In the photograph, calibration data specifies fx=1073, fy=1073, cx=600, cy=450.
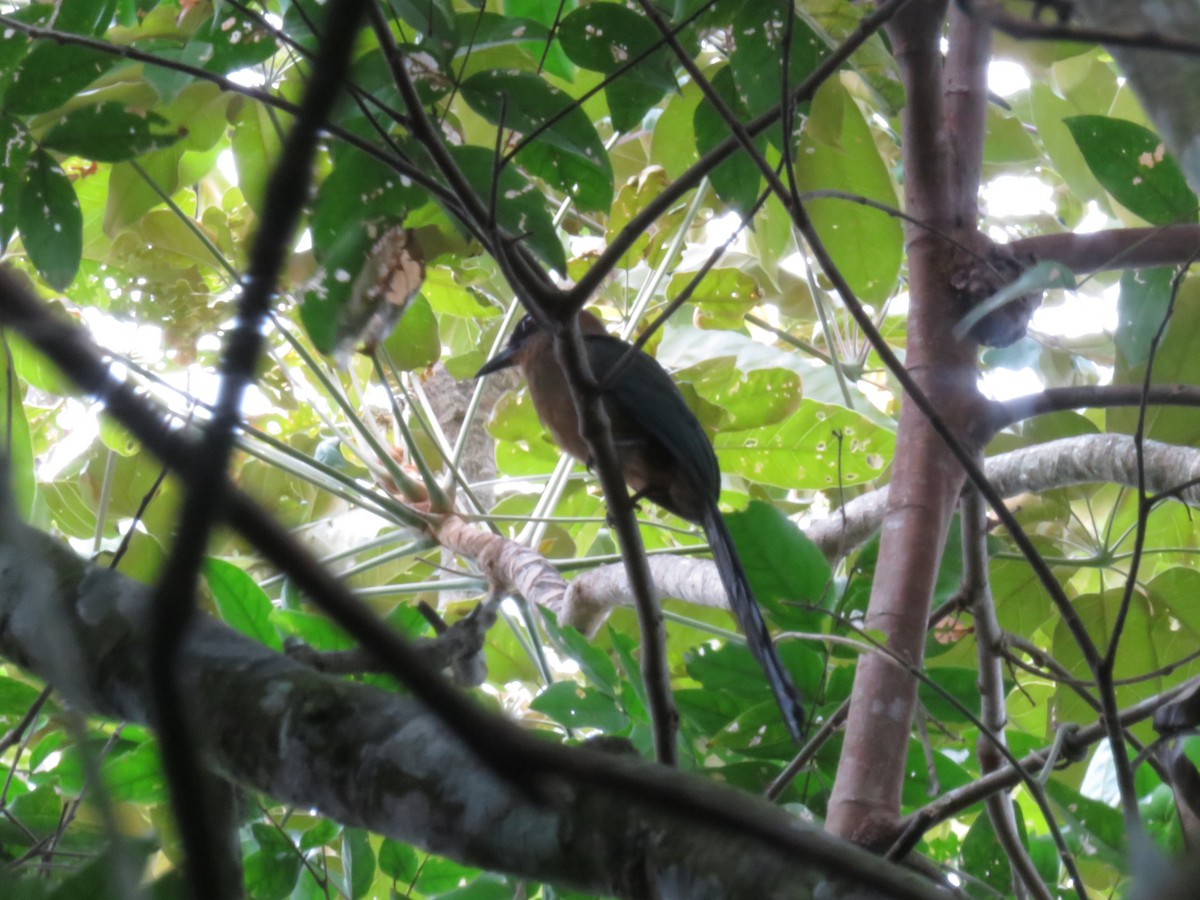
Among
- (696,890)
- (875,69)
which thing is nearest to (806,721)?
(696,890)

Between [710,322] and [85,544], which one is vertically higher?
[710,322]

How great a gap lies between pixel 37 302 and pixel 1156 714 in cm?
104

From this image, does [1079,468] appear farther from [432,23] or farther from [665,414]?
[432,23]

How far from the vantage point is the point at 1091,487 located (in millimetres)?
2297

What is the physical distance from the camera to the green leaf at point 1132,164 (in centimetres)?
159

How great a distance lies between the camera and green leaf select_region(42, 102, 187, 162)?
1.70 meters

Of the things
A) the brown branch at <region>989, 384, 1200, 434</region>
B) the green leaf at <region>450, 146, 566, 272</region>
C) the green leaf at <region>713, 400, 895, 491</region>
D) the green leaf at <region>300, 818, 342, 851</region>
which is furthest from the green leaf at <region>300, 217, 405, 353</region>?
the green leaf at <region>713, 400, 895, 491</region>

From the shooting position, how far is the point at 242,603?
5.46 ft

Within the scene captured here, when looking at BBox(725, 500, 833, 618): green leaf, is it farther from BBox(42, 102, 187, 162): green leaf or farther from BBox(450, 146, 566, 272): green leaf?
BBox(42, 102, 187, 162): green leaf

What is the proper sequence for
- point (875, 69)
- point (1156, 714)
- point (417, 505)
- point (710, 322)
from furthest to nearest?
point (710, 322)
point (417, 505)
point (875, 69)
point (1156, 714)

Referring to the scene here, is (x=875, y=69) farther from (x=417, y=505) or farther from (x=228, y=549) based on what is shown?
(x=228, y=549)

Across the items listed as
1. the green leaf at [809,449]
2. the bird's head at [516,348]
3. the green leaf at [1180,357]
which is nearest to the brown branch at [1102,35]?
the green leaf at [1180,357]

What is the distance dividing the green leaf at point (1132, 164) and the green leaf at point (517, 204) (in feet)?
2.57

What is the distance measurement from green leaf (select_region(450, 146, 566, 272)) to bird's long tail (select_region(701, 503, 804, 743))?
526 mm
